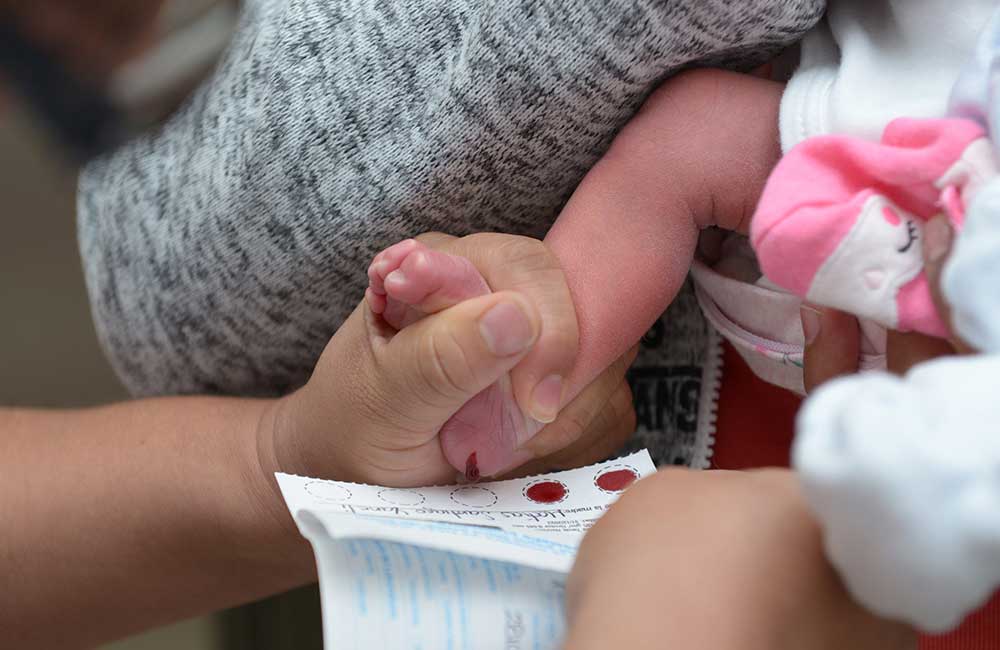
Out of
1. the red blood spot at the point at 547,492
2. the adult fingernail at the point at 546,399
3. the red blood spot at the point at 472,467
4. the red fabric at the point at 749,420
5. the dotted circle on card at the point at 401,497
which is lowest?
the red fabric at the point at 749,420

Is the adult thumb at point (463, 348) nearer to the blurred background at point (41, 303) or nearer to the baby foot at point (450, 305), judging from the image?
the baby foot at point (450, 305)

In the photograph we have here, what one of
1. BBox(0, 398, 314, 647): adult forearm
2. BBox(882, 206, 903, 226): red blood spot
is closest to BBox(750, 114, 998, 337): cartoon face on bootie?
BBox(882, 206, 903, 226): red blood spot

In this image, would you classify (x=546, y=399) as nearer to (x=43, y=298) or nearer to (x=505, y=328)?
(x=505, y=328)

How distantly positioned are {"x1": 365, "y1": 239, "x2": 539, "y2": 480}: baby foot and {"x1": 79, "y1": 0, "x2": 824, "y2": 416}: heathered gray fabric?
9cm

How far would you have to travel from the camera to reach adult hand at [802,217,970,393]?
0.40 metres

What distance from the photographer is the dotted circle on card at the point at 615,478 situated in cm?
52

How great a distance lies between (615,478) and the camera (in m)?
0.52

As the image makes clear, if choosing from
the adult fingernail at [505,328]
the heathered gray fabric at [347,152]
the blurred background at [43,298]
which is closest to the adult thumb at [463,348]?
the adult fingernail at [505,328]

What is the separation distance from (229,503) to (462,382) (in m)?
0.22

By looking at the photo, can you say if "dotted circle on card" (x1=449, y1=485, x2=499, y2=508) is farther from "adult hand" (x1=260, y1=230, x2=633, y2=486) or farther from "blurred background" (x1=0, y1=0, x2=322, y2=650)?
"blurred background" (x1=0, y1=0, x2=322, y2=650)

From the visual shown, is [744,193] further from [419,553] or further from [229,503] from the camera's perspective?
[229,503]

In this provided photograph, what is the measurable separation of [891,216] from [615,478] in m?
0.20

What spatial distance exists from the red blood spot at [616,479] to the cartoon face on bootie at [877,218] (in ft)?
0.48

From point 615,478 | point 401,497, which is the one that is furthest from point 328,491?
point 615,478
